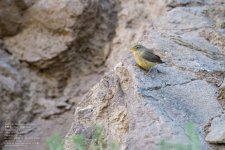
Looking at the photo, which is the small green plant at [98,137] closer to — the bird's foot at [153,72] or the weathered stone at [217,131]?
the weathered stone at [217,131]

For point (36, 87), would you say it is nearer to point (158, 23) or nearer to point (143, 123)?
point (158, 23)

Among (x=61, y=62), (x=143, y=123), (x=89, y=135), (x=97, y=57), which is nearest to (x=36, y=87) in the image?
(x=61, y=62)

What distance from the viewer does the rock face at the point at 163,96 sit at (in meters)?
3.38

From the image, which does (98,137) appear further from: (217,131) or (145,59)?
(145,59)

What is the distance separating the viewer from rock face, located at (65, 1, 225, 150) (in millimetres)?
3385

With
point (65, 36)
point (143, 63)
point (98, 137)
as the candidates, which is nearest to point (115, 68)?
point (143, 63)

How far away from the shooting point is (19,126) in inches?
267

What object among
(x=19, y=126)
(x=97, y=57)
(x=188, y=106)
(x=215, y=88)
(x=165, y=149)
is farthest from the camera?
(x=97, y=57)

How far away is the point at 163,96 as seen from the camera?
3863 mm

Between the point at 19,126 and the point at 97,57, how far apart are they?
1.54 metres

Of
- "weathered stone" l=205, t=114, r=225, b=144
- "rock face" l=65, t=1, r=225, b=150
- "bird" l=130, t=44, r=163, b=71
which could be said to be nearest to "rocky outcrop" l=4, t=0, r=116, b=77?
"rock face" l=65, t=1, r=225, b=150

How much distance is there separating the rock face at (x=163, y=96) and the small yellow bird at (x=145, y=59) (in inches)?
2.4

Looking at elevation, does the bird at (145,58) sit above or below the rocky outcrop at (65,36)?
below

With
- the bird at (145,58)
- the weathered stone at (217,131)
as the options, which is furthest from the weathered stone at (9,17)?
the weathered stone at (217,131)
